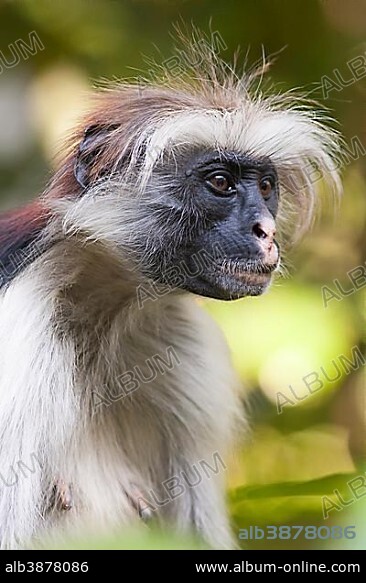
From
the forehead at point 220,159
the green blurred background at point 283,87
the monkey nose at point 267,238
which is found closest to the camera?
the monkey nose at point 267,238

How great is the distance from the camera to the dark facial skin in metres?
1.86

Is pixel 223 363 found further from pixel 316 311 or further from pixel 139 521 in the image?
pixel 139 521

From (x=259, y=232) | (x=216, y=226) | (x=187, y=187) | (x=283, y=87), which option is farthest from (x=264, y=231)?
(x=283, y=87)

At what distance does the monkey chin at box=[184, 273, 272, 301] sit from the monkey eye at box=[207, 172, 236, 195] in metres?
0.19

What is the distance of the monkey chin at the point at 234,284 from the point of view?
1870 millimetres

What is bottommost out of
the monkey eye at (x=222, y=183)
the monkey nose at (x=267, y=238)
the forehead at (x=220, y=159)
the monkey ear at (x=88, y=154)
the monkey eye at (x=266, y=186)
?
the monkey nose at (x=267, y=238)

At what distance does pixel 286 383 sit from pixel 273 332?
13cm

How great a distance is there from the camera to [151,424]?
223cm

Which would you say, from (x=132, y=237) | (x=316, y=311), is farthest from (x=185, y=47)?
(x=316, y=311)

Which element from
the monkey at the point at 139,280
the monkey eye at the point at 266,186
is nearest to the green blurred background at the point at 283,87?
the monkey at the point at 139,280

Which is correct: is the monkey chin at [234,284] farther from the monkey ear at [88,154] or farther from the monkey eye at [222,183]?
the monkey ear at [88,154]

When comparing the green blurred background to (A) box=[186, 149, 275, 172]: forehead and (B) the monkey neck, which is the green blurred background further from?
(A) box=[186, 149, 275, 172]: forehead

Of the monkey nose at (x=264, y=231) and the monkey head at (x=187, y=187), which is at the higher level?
the monkey head at (x=187, y=187)

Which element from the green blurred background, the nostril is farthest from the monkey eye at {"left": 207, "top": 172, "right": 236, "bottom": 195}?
the green blurred background
